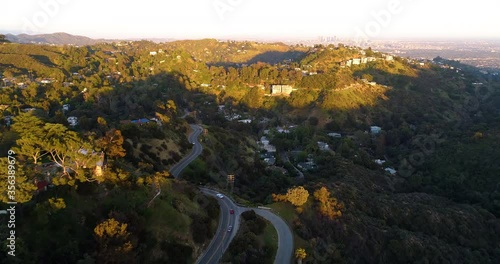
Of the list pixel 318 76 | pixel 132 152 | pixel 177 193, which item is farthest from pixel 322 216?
pixel 318 76

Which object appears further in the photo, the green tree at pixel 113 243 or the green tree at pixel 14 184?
the green tree at pixel 14 184

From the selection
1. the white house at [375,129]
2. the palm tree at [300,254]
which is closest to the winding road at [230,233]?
the palm tree at [300,254]

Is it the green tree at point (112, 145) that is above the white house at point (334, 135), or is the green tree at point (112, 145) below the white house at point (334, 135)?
above

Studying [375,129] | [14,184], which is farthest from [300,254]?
[375,129]

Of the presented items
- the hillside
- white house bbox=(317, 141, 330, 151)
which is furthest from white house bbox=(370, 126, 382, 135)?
white house bbox=(317, 141, 330, 151)

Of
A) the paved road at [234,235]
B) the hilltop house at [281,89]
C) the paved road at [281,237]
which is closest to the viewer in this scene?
the paved road at [234,235]

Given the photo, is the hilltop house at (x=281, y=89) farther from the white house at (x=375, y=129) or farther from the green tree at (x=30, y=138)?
the green tree at (x=30, y=138)

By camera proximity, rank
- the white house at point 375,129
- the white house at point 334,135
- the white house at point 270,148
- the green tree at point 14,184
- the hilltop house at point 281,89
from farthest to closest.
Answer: the hilltop house at point 281,89 < the white house at point 375,129 < the white house at point 334,135 < the white house at point 270,148 < the green tree at point 14,184

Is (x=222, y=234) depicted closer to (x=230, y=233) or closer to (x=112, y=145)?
(x=230, y=233)
